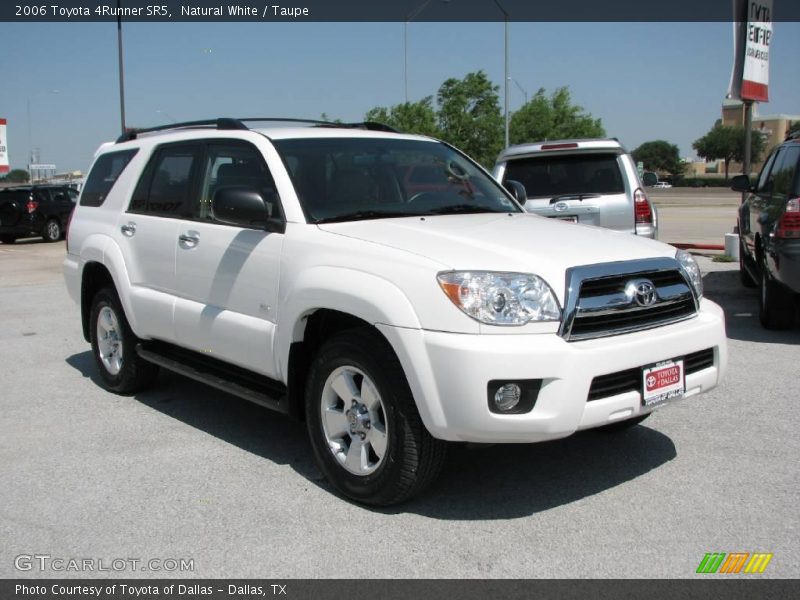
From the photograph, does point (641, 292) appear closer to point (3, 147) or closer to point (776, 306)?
point (776, 306)

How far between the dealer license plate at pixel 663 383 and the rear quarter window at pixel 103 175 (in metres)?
4.14

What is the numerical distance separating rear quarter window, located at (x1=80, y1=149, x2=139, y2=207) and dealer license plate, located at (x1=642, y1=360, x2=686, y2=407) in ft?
13.6

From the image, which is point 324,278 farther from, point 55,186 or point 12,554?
point 55,186

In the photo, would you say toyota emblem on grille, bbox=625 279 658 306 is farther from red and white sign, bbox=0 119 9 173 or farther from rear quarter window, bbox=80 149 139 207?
red and white sign, bbox=0 119 9 173

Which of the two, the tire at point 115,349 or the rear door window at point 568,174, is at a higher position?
the rear door window at point 568,174

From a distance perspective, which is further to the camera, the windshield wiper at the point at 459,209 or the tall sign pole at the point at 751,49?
the tall sign pole at the point at 751,49

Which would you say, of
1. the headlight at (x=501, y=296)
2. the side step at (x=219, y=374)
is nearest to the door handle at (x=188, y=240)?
the side step at (x=219, y=374)

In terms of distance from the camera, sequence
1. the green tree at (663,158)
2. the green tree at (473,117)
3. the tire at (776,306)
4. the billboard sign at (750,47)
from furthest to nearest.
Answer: the green tree at (663,158), the green tree at (473,117), the billboard sign at (750,47), the tire at (776,306)

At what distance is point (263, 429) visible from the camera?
5539mm

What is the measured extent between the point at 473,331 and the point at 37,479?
8.66ft

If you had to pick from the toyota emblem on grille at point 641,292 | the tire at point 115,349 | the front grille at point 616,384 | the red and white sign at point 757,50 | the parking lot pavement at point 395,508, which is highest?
the red and white sign at point 757,50

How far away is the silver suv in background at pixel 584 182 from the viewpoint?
334 inches

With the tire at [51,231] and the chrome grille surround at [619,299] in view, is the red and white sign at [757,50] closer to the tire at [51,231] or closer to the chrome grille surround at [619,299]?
the chrome grille surround at [619,299]

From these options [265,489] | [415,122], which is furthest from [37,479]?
[415,122]
